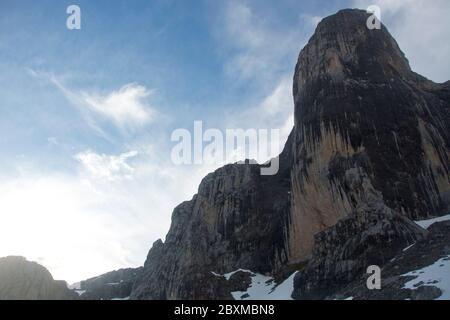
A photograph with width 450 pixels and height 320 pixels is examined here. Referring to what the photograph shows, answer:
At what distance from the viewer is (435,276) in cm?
2461

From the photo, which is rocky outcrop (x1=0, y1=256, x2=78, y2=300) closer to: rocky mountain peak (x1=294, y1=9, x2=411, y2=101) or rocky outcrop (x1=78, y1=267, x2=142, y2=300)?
rocky outcrop (x1=78, y1=267, x2=142, y2=300)

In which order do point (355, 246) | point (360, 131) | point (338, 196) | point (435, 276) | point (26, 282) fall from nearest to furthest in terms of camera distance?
point (435, 276), point (355, 246), point (26, 282), point (338, 196), point (360, 131)

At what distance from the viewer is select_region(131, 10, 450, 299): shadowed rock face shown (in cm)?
4394

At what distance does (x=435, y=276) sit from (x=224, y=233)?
5991 cm

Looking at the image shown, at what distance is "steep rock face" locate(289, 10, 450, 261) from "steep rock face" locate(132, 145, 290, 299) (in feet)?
31.8

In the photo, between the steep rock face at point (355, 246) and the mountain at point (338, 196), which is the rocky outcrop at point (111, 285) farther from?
the steep rock face at point (355, 246)

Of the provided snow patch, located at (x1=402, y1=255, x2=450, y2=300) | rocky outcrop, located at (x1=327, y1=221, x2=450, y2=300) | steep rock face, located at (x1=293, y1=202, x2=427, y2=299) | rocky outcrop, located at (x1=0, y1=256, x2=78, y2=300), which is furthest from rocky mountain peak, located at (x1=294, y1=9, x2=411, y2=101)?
rocky outcrop, located at (x1=0, y1=256, x2=78, y2=300)

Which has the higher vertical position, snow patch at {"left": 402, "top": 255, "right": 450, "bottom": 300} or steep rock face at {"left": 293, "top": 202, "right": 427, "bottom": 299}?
steep rock face at {"left": 293, "top": 202, "right": 427, "bottom": 299}

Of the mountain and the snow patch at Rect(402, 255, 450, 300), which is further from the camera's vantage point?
the mountain

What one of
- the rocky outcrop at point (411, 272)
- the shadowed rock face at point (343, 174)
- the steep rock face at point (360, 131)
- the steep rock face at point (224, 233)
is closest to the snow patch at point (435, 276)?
the rocky outcrop at point (411, 272)

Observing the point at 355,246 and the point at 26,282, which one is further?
the point at 26,282

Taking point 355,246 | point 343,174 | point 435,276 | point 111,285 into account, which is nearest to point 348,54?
point 343,174

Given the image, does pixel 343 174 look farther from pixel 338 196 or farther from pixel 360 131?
pixel 360 131

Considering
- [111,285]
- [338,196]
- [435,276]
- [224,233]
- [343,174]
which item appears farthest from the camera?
[111,285]
